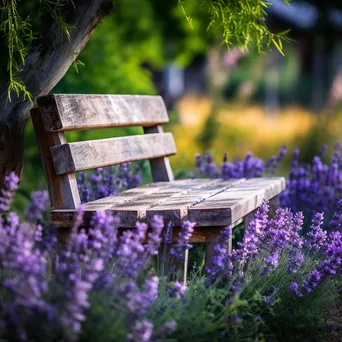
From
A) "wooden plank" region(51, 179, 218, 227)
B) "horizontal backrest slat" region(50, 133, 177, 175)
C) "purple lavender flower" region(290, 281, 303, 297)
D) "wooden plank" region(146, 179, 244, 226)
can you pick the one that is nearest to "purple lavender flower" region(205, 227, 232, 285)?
"wooden plank" region(146, 179, 244, 226)

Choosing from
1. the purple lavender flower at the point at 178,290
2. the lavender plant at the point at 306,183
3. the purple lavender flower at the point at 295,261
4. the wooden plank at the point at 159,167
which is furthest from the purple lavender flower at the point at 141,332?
the lavender plant at the point at 306,183

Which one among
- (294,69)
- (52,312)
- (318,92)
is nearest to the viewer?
(52,312)

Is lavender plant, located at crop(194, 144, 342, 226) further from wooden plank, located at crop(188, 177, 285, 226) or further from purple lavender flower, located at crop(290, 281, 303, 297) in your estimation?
purple lavender flower, located at crop(290, 281, 303, 297)

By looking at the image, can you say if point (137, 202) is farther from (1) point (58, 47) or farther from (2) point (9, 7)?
(2) point (9, 7)

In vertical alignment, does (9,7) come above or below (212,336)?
above

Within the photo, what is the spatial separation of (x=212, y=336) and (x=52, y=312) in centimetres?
91

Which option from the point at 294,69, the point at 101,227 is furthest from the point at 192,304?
the point at 294,69

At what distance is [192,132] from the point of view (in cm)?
1180

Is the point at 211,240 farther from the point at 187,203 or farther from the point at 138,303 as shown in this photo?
the point at 138,303

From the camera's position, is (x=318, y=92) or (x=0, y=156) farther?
(x=318, y=92)

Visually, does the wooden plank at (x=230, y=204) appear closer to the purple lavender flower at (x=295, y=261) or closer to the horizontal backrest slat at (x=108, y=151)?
the purple lavender flower at (x=295, y=261)

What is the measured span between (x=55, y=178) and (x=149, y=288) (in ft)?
4.38

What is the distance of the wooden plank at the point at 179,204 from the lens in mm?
3445

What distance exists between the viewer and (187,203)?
3.66 metres
